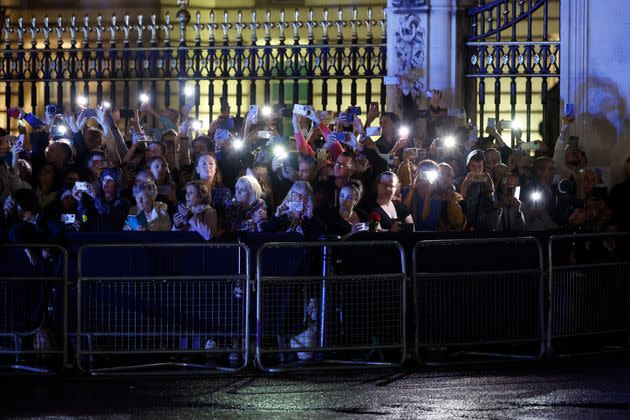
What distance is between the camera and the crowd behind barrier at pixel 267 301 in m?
12.3

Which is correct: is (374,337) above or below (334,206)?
below

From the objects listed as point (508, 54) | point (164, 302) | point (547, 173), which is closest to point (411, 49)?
point (508, 54)

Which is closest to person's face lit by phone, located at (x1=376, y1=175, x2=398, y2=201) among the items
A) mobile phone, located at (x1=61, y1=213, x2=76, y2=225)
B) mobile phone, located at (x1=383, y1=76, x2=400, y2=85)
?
Result: mobile phone, located at (x1=61, y1=213, x2=76, y2=225)

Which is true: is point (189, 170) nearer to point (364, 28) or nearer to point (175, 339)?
point (175, 339)

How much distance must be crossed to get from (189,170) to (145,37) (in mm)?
12283

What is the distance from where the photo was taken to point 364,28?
27641mm

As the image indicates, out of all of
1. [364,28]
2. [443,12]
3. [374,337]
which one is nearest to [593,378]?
[374,337]

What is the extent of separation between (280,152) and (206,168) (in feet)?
4.25

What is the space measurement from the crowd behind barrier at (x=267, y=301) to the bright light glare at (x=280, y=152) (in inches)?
90.8

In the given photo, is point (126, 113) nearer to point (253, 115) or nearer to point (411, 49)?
point (253, 115)

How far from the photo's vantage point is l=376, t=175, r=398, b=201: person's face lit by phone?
537 inches

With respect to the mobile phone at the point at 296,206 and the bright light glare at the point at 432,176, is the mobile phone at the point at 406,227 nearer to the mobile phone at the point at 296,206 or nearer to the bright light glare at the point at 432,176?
the bright light glare at the point at 432,176

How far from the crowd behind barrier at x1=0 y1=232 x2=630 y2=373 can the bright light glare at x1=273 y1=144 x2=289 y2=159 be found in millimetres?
2307

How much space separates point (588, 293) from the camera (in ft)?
43.3
